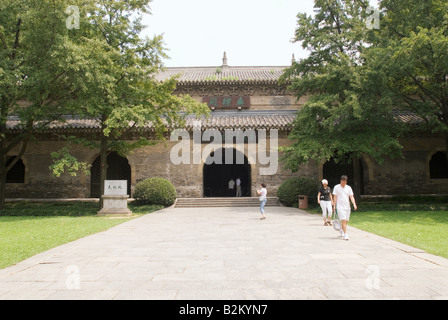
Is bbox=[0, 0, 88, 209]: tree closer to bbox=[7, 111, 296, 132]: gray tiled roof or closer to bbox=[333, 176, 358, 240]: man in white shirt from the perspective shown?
bbox=[7, 111, 296, 132]: gray tiled roof

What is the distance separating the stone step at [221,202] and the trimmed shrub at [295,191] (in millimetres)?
744

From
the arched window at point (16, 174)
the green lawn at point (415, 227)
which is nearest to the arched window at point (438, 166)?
the green lawn at point (415, 227)

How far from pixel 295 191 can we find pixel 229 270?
12.0 metres

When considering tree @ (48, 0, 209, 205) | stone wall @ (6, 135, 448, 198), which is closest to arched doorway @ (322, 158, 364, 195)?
stone wall @ (6, 135, 448, 198)

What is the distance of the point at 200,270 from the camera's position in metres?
4.42

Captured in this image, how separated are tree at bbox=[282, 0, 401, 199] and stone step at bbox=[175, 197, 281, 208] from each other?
378 centimetres

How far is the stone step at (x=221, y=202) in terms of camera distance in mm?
16812

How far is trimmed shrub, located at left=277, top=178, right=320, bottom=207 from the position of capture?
1595 cm

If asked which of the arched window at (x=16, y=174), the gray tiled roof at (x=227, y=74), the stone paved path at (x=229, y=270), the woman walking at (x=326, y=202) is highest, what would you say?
the gray tiled roof at (x=227, y=74)

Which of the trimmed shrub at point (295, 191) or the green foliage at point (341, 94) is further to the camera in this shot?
the trimmed shrub at point (295, 191)

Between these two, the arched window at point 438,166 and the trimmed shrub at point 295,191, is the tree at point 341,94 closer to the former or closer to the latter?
the trimmed shrub at point 295,191

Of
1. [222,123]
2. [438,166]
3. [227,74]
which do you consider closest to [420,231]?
[222,123]

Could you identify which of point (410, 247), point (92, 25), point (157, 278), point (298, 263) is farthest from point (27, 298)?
point (92, 25)

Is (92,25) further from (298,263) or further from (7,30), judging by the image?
(298,263)
